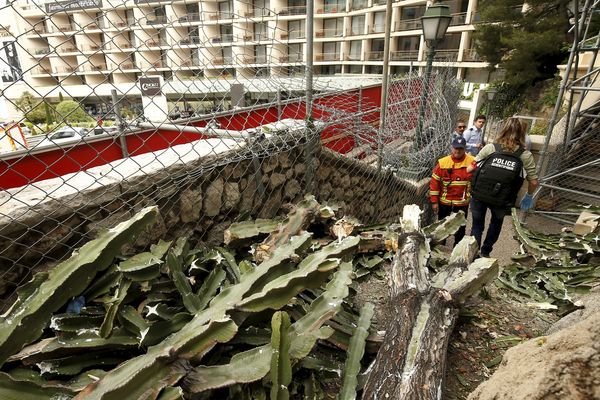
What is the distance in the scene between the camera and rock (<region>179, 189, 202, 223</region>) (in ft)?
7.63

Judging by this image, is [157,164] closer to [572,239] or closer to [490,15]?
[572,239]

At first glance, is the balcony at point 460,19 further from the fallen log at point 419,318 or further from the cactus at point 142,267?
the cactus at point 142,267

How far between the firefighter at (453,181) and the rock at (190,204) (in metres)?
3.14

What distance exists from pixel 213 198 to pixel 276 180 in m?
0.68

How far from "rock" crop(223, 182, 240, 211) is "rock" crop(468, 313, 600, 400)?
196 cm

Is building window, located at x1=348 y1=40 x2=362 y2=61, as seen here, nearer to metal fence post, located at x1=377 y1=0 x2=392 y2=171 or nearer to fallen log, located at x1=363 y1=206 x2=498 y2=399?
metal fence post, located at x1=377 y1=0 x2=392 y2=171

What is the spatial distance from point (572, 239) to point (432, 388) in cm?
355

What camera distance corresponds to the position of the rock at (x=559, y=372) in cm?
88

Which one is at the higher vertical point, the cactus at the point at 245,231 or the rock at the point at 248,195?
the rock at the point at 248,195

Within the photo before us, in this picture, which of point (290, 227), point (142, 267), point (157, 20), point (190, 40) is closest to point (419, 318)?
point (290, 227)

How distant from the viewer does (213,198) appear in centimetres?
252

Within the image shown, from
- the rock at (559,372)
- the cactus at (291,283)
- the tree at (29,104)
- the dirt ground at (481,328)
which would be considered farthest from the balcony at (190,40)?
the rock at (559,372)

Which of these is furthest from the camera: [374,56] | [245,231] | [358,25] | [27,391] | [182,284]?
[358,25]

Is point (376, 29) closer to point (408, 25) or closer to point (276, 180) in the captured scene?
point (408, 25)
